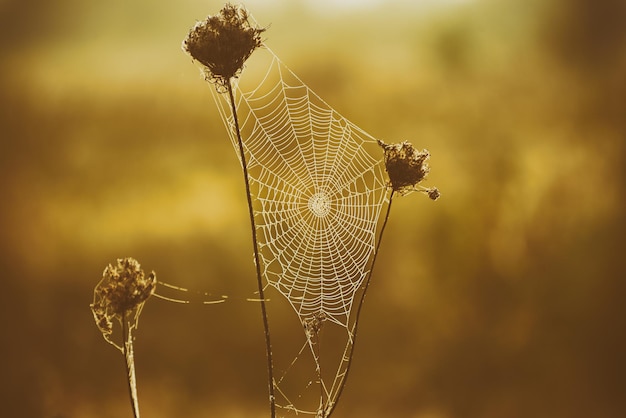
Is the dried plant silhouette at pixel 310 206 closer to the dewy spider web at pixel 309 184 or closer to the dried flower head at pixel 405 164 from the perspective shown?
the dewy spider web at pixel 309 184

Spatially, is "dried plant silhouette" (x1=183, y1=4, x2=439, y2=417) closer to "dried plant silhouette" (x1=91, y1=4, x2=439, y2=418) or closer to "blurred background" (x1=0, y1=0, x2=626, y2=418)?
"dried plant silhouette" (x1=91, y1=4, x2=439, y2=418)

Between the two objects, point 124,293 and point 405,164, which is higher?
point 405,164

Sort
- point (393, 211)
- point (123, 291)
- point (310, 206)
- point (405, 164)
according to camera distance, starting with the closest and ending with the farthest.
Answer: point (123, 291) < point (405, 164) < point (310, 206) < point (393, 211)

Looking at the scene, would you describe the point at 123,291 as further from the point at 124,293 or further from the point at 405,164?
the point at 405,164

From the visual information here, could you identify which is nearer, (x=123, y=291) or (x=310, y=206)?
(x=123, y=291)

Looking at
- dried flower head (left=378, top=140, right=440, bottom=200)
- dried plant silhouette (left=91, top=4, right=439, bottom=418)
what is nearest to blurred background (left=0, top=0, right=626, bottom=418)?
dried plant silhouette (left=91, top=4, right=439, bottom=418)

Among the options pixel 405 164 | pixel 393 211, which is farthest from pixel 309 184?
pixel 405 164
